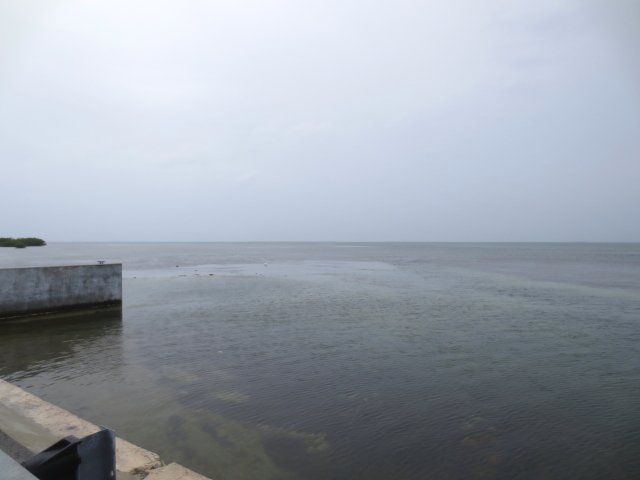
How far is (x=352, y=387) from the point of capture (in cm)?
756

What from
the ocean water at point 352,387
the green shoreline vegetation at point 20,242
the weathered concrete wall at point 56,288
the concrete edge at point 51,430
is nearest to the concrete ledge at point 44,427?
the concrete edge at point 51,430

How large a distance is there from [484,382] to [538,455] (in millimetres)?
2620

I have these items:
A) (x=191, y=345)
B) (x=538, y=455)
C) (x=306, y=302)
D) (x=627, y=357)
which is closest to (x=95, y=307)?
(x=191, y=345)

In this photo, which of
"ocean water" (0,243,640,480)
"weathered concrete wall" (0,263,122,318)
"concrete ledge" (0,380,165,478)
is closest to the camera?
"concrete ledge" (0,380,165,478)

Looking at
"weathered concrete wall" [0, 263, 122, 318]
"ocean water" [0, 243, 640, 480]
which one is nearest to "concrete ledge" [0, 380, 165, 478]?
"ocean water" [0, 243, 640, 480]

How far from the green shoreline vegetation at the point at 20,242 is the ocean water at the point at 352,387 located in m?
98.7

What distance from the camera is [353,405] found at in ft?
22.1

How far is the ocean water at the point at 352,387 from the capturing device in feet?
17.0

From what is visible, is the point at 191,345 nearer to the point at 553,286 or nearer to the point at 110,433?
the point at 110,433

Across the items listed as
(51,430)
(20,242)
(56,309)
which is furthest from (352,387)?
(20,242)

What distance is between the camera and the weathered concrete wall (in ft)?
40.8

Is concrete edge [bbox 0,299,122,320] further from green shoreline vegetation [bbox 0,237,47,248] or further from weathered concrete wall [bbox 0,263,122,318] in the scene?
green shoreline vegetation [bbox 0,237,47,248]

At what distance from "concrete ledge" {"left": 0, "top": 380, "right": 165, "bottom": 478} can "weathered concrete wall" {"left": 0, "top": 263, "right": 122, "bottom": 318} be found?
799 centimetres

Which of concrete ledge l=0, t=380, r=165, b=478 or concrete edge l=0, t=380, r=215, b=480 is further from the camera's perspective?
concrete ledge l=0, t=380, r=165, b=478
